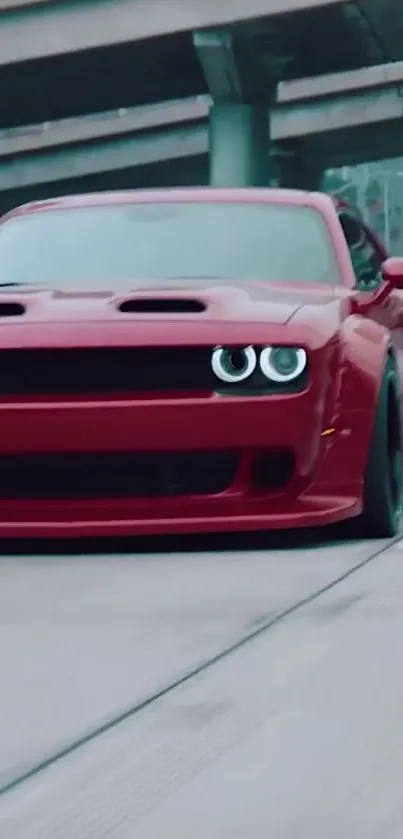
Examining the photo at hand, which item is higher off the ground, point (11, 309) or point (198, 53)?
point (11, 309)

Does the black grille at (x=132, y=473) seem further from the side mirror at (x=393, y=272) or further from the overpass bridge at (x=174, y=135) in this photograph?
the overpass bridge at (x=174, y=135)

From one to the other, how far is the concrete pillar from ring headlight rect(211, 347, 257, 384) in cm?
3134

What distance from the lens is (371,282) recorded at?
7504 millimetres

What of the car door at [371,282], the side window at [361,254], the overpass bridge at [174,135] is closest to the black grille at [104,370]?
the car door at [371,282]

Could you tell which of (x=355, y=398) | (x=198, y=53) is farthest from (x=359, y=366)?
(x=198, y=53)

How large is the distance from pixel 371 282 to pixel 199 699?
4.15 meters

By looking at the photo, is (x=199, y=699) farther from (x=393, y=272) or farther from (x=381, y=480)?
(x=393, y=272)

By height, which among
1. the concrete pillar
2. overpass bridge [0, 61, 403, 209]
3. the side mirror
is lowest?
overpass bridge [0, 61, 403, 209]

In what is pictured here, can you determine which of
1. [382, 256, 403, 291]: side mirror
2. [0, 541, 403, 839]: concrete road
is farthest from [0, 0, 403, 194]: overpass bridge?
[0, 541, 403, 839]: concrete road

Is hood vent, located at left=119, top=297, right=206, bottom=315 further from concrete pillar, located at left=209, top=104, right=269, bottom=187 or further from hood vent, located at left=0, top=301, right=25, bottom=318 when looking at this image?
concrete pillar, located at left=209, top=104, right=269, bottom=187

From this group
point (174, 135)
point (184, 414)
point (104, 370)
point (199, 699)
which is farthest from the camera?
point (174, 135)

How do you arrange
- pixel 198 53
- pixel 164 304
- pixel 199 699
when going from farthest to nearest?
pixel 198 53 < pixel 164 304 < pixel 199 699

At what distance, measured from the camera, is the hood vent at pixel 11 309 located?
5.96 metres

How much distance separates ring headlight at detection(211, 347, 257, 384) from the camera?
5.68 meters
